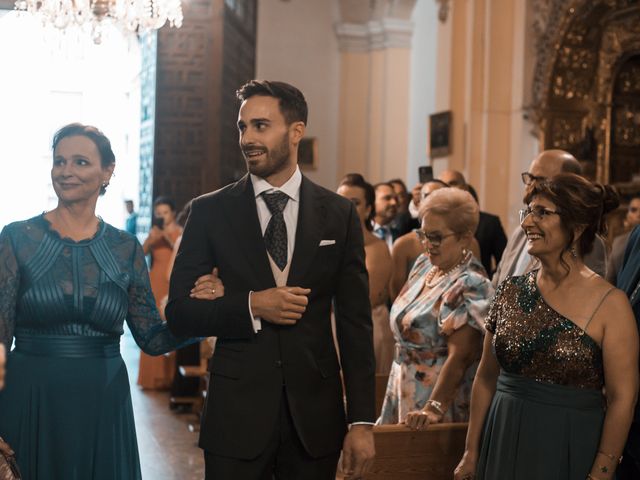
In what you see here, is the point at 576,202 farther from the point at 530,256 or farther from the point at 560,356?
the point at 530,256

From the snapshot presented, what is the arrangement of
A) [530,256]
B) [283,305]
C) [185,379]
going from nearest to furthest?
1. [283,305]
2. [530,256]
3. [185,379]

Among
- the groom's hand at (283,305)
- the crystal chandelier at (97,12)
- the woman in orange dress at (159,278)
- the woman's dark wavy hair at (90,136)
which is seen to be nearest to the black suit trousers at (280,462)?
the groom's hand at (283,305)

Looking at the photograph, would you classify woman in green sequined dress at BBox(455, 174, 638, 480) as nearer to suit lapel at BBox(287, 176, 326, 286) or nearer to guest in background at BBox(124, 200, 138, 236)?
suit lapel at BBox(287, 176, 326, 286)

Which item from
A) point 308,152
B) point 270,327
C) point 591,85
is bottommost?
point 270,327

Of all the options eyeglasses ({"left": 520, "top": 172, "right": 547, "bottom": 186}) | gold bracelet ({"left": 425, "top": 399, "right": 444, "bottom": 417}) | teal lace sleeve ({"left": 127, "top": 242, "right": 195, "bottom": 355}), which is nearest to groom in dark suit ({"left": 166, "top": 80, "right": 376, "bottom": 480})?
teal lace sleeve ({"left": 127, "top": 242, "right": 195, "bottom": 355})

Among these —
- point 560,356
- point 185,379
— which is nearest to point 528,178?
point 560,356

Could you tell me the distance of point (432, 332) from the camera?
12.6ft

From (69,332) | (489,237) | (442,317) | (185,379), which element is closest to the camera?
(69,332)

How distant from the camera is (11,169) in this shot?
19.4 meters

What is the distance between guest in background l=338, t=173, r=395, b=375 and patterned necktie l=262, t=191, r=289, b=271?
2326 millimetres

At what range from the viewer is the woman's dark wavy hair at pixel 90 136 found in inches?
133

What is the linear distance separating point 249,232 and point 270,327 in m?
0.27

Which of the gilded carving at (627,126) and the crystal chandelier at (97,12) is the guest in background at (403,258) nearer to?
the crystal chandelier at (97,12)

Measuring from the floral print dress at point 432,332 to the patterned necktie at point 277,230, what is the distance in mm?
1060
